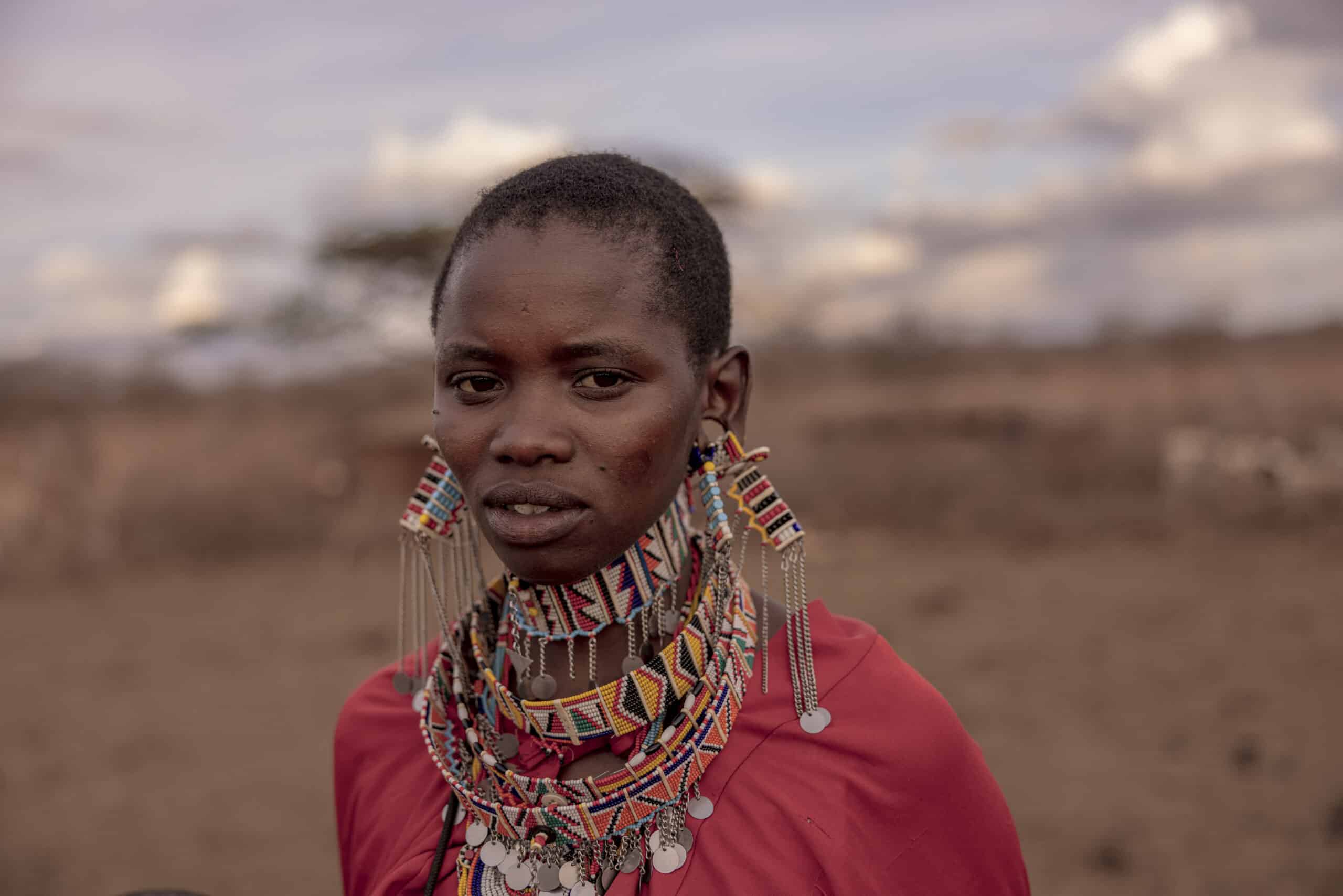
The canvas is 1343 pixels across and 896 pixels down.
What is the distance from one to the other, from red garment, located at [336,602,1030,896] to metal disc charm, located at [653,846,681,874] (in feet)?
0.05

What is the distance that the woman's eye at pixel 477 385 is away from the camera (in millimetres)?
1745

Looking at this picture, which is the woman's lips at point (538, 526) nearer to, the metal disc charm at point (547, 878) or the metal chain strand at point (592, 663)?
the metal chain strand at point (592, 663)

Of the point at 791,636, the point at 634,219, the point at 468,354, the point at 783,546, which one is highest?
the point at 634,219

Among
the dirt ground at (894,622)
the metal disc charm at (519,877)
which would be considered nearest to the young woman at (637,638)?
the metal disc charm at (519,877)

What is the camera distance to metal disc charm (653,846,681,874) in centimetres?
170

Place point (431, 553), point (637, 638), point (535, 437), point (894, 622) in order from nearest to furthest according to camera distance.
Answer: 1. point (535, 437)
2. point (637, 638)
3. point (431, 553)
4. point (894, 622)

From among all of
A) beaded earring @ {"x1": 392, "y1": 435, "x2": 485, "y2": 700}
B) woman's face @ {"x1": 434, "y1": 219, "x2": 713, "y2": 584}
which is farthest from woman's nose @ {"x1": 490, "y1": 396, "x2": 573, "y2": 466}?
beaded earring @ {"x1": 392, "y1": 435, "x2": 485, "y2": 700}

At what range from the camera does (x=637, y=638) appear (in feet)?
6.10

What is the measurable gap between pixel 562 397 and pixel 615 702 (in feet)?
1.73

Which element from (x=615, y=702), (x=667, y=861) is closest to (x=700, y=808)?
(x=667, y=861)

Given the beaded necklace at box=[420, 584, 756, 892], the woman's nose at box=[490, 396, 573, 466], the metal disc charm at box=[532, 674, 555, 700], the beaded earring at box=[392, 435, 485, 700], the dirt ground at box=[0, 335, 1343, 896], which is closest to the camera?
the woman's nose at box=[490, 396, 573, 466]

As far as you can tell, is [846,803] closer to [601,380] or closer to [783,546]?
[783,546]

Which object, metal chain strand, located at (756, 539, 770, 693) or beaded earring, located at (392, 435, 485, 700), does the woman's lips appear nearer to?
beaded earring, located at (392, 435, 485, 700)

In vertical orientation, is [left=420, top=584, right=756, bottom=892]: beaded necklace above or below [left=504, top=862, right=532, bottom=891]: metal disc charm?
above
